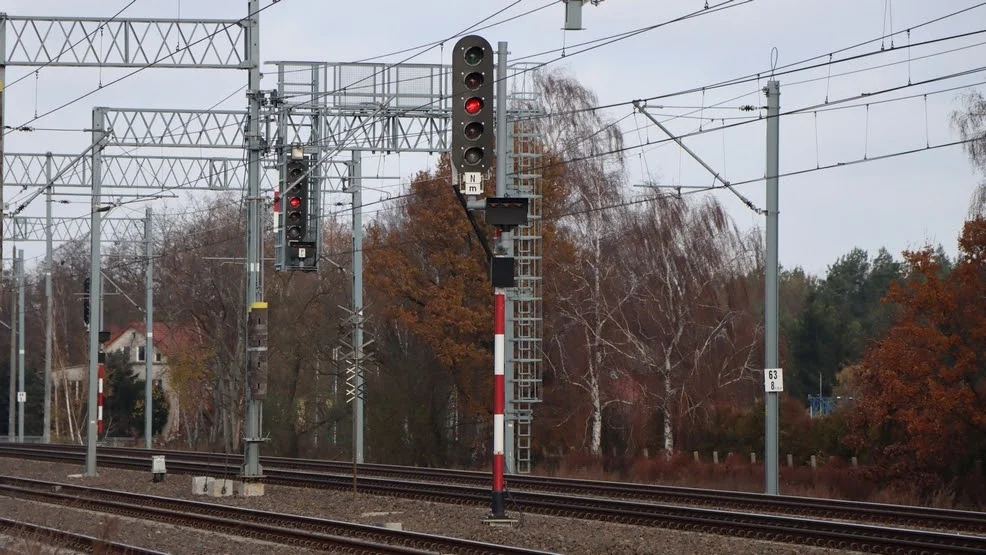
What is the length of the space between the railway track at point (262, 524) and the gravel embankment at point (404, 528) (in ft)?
1.29

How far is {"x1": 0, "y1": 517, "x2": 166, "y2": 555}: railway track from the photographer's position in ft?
55.9

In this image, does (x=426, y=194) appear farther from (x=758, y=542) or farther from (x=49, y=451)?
(x=758, y=542)

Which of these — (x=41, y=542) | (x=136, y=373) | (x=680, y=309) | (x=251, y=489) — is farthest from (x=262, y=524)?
(x=136, y=373)

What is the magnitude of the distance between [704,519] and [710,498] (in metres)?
4.22

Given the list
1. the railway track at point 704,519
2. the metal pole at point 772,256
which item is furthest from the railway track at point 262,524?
the metal pole at point 772,256

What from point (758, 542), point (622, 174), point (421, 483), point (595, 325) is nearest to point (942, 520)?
point (758, 542)

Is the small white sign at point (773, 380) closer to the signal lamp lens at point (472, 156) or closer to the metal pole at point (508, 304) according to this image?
the metal pole at point (508, 304)

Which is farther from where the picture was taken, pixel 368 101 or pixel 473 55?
pixel 368 101

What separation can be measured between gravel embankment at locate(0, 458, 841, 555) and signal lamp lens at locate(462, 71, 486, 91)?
6.30 m

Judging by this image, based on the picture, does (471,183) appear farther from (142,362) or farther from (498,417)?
(142,362)

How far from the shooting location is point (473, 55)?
64.7 feet

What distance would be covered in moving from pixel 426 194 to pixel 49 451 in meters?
15.4

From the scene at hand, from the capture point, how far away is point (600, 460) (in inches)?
1631

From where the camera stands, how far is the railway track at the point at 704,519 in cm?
1708
